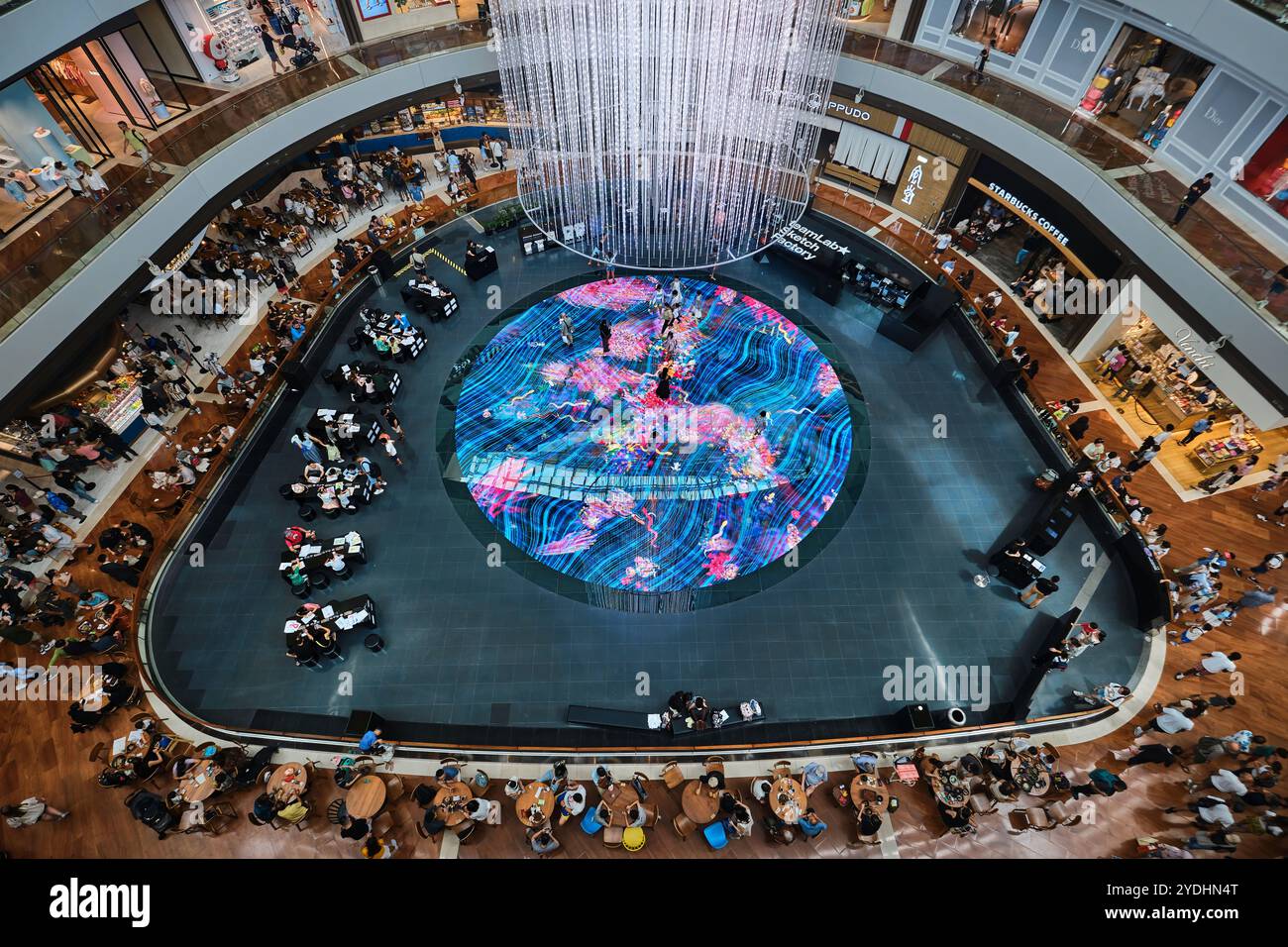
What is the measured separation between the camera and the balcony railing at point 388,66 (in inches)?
569

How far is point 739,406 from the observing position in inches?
728

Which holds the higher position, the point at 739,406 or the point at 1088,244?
the point at 1088,244

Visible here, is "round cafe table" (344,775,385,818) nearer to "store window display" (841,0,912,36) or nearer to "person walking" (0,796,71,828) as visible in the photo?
"person walking" (0,796,71,828)

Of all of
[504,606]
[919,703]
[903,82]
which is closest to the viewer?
[919,703]

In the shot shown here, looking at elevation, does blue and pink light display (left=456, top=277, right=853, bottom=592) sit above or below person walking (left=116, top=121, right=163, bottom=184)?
below

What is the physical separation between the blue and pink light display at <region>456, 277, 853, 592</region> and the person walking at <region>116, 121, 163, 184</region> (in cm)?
997

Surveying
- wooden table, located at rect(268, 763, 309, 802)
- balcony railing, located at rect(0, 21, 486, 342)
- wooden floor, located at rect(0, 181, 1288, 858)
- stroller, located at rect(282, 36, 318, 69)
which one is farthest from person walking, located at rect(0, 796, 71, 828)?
stroller, located at rect(282, 36, 318, 69)

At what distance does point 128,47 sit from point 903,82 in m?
26.4

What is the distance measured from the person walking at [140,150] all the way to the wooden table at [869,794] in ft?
76.1

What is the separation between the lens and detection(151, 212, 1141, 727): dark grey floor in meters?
13.9

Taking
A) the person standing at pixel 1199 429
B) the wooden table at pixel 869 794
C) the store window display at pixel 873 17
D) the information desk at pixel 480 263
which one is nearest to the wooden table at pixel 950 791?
the wooden table at pixel 869 794

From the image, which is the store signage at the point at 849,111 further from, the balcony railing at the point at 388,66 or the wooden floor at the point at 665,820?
the wooden floor at the point at 665,820
